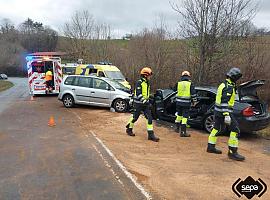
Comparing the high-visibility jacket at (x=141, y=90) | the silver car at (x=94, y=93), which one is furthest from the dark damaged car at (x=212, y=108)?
the silver car at (x=94, y=93)

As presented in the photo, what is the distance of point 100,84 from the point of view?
13906 mm

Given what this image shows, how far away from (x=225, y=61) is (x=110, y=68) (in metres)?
6.84

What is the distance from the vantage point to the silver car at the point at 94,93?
13375 mm

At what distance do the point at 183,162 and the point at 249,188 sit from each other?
1.62m

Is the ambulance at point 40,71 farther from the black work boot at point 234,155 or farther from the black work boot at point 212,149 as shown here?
the black work boot at point 234,155

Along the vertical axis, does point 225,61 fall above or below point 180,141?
above

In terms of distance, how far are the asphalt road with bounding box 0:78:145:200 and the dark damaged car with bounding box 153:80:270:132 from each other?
9.74ft

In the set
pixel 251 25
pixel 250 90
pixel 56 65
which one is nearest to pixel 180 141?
pixel 250 90

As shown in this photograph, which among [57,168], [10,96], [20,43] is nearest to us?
[57,168]

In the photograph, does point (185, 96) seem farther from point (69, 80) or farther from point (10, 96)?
point (10, 96)

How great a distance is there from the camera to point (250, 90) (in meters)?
8.84

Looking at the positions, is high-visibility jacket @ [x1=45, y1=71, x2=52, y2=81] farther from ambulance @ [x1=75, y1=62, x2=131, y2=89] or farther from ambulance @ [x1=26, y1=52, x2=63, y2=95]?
ambulance @ [x1=75, y1=62, x2=131, y2=89]

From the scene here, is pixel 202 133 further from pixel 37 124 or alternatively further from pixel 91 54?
pixel 91 54

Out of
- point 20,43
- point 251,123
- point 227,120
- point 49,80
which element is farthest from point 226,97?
point 20,43
